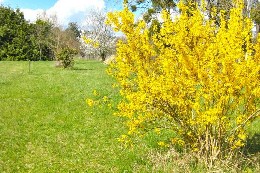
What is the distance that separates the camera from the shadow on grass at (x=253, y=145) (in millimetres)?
8375

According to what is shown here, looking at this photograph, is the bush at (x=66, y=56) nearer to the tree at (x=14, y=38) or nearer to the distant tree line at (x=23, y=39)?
the distant tree line at (x=23, y=39)

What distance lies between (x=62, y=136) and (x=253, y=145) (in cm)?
518

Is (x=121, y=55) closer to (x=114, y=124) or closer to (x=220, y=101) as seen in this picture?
(x=220, y=101)

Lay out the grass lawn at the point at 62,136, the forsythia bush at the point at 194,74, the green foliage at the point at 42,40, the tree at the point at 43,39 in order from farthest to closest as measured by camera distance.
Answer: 1. the tree at the point at 43,39
2. the green foliage at the point at 42,40
3. the grass lawn at the point at 62,136
4. the forsythia bush at the point at 194,74

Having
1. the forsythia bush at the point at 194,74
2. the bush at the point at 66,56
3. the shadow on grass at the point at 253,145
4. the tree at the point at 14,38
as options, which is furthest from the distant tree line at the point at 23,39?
the forsythia bush at the point at 194,74

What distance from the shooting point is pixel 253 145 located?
8859mm

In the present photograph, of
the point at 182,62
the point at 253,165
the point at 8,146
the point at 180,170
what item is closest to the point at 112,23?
the point at 182,62

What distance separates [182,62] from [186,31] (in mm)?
551

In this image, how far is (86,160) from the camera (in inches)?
329

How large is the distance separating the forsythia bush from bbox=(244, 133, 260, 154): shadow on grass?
1.13 metres

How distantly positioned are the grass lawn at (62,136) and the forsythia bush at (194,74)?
113cm

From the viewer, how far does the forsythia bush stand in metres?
6.11

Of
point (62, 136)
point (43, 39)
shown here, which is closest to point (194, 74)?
point (62, 136)

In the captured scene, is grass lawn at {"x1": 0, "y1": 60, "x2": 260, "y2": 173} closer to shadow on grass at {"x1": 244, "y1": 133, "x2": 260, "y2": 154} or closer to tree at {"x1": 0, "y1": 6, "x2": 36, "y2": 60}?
shadow on grass at {"x1": 244, "y1": 133, "x2": 260, "y2": 154}
